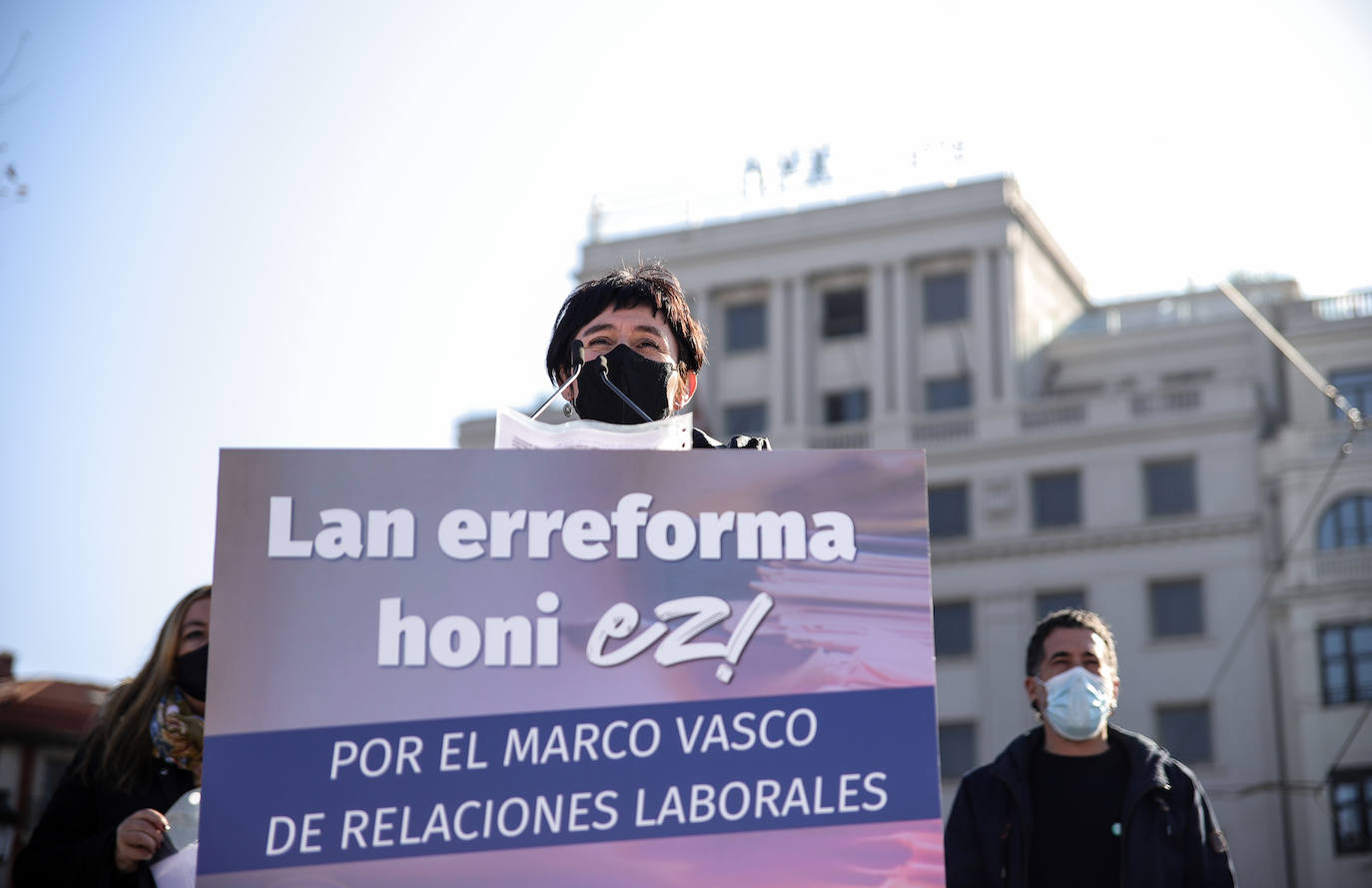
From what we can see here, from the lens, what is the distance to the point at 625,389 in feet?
12.1

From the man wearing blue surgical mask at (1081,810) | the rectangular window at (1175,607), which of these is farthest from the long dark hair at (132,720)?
the rectangular window at (1175,607)

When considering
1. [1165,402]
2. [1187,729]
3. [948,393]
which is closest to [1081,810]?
[1187,729]

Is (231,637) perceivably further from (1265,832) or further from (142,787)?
(1265,832)

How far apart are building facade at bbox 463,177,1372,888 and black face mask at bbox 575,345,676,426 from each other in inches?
1430

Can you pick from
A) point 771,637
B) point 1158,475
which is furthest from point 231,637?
point 1158,475

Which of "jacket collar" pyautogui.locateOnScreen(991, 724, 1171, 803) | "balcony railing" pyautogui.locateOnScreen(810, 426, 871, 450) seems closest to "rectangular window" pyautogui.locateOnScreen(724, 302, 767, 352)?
"balcony railing" pyautogui.locateOnScreen(810, 426, 871, 450)

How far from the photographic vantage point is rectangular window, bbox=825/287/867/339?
4756 centimetres

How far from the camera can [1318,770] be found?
38.0 meters

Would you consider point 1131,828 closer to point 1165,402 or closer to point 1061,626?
point 1061,626

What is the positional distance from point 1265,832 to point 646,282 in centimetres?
3702

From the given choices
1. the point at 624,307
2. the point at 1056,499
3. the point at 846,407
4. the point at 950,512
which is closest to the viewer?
the point at 624,307

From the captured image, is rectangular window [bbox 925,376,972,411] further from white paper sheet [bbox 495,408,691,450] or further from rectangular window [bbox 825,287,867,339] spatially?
white paper sheet [bbox 495,408,691,450]

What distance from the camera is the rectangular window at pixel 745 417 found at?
47562mm

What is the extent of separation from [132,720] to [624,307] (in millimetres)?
2004
